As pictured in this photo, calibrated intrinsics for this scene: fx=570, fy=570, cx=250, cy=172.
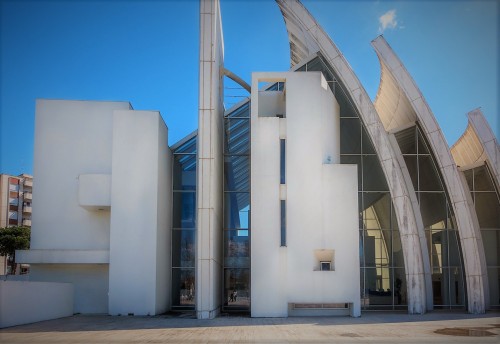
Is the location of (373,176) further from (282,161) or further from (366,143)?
(282,161)

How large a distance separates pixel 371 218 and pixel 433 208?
10.5 feet

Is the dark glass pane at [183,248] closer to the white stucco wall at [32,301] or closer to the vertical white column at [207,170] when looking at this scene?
the vertical white column at [207,170]

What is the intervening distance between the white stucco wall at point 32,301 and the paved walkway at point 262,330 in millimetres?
475

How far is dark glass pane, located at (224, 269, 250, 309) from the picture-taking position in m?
26.0

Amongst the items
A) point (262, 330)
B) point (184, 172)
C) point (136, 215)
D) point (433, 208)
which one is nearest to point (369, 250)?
point (433, 208)

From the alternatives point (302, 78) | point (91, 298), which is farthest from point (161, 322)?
point (302, 78)

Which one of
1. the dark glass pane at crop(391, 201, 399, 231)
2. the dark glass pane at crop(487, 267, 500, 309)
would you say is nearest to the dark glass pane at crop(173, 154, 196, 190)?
the dark glass pane at crop(391, 201, 399, 231)

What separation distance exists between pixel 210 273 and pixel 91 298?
22.4 ft

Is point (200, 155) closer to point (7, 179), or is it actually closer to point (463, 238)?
point (463, 238)

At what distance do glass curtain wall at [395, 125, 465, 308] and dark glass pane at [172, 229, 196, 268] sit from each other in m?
11.0

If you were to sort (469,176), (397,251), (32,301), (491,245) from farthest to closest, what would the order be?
(469,176) → (491,245) → (397,251) → (32,301)

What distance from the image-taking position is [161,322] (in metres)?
20.2

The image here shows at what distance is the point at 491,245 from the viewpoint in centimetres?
2744

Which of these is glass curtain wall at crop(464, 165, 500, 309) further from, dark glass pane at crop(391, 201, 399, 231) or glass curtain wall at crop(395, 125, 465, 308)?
dark glass pane at crop(391, 201, 399, 231)
